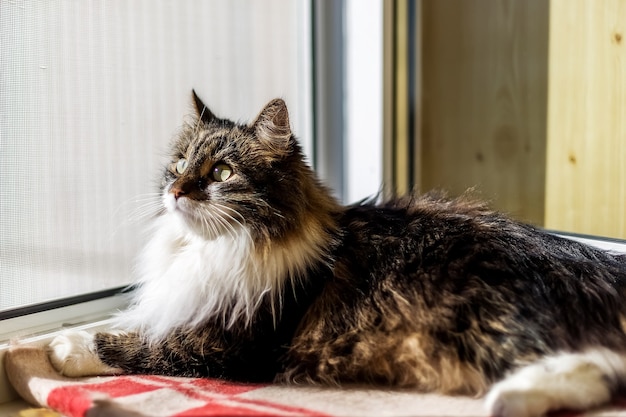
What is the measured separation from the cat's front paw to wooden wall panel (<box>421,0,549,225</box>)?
50.2 inches

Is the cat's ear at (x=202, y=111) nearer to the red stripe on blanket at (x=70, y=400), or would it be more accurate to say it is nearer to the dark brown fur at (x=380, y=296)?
the dark brown fur at (x=380, y=296)

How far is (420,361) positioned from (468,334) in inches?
4.4

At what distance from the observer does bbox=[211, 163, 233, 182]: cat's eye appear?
150 cm

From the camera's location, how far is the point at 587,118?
6.37 ft

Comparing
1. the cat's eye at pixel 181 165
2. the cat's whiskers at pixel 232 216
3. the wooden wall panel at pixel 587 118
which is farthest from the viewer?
the wooden wall panel at pixel 587 118

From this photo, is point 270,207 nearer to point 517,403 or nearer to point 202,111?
point 202,111

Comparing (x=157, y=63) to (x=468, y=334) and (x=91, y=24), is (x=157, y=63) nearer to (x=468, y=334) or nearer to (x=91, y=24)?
(x=91, y=24)

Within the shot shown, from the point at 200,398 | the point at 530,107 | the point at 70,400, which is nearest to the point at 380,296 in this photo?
the point at 200,398

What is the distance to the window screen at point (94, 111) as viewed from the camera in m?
1.61

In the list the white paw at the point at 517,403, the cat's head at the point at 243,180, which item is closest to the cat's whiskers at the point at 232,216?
the cat's head at the point at 243,180

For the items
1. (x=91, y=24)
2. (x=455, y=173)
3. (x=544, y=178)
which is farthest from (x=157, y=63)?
(x=544, y=178)

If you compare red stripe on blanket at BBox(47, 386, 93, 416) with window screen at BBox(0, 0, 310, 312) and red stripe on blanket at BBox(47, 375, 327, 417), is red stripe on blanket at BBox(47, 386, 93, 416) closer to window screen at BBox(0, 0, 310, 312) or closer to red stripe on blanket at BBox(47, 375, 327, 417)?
red stripe on blanket at BBox(47, 375, 327, 417)

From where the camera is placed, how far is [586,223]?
1.97 metres

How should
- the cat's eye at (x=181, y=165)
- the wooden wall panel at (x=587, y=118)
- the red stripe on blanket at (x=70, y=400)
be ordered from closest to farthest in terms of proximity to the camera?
the red stripe on blanket at (x=70, y=400), the cat's eye at (x=181, y=165), the wooden wall panel at (x=587, y=118)
